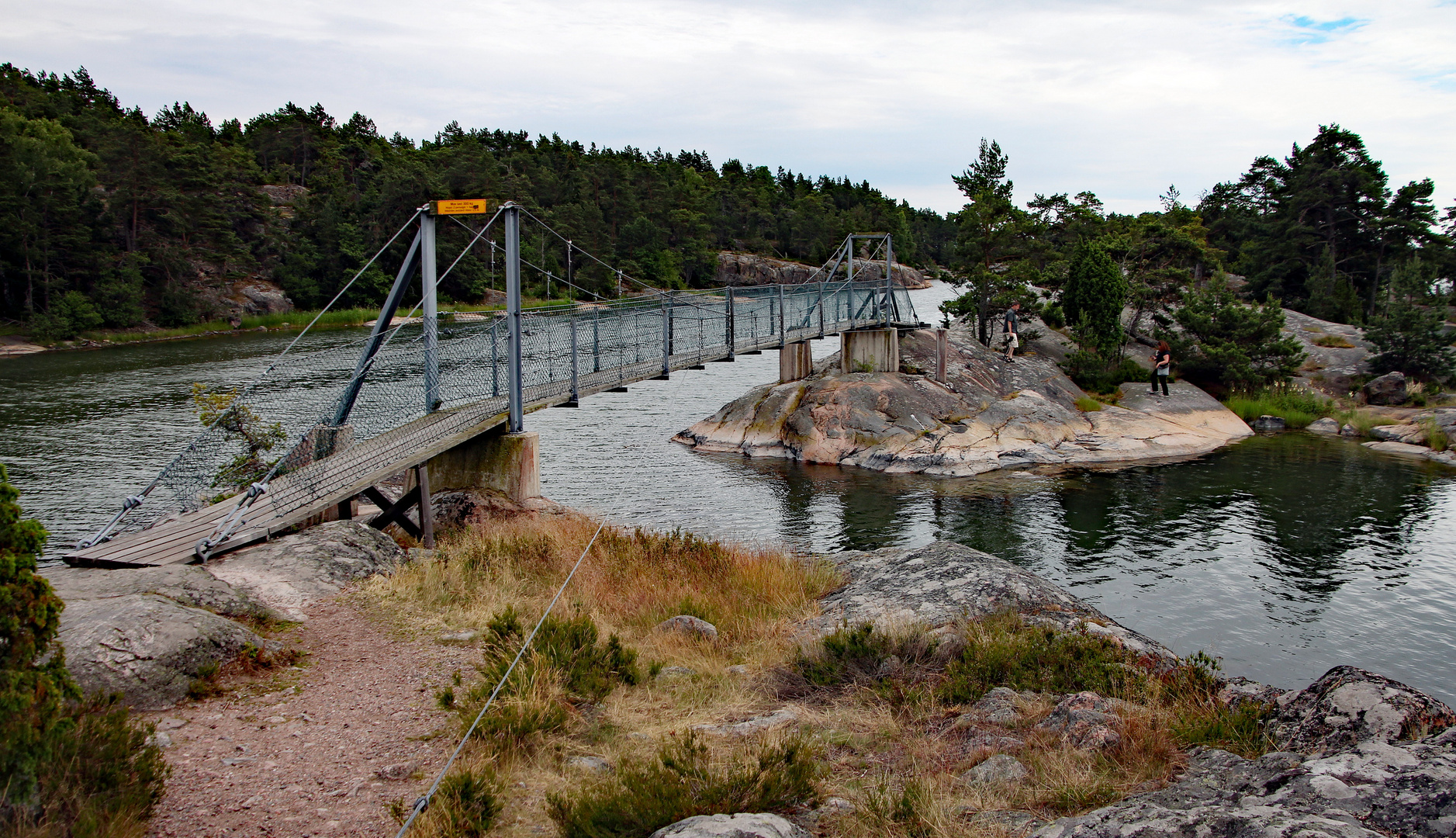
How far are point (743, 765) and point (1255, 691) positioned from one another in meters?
5.00

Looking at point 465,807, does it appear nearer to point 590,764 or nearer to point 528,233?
point 590,764

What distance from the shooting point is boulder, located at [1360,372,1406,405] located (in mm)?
32031

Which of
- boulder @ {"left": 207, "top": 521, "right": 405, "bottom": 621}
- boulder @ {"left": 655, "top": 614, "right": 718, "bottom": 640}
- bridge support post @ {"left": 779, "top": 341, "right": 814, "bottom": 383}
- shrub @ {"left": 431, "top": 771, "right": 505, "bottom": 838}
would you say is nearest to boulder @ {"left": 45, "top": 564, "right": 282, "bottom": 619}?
boulder @ {"left": 207, "top": 521, "right": 405, "bottom": 621}

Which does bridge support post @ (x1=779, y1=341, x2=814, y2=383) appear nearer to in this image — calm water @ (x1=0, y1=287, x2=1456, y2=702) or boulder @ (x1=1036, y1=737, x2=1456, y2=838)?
calm water @ (x1=0, y1=287, x2=1456, y2=702)

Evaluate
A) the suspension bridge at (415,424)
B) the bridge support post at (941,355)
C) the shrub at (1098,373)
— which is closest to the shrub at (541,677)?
the suspension bridge at (415,424)

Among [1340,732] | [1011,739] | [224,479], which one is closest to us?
[1340,732]

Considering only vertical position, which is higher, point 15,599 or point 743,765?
point 15,599

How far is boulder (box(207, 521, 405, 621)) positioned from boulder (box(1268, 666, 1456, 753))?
8.63 m

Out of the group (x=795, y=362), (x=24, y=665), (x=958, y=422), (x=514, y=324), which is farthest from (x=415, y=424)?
(x=958, y=422)

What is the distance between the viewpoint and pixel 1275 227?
4844 centimetres

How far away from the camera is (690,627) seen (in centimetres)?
934

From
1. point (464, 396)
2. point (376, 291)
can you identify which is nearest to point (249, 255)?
point (376, 291)

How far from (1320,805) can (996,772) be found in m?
1.84

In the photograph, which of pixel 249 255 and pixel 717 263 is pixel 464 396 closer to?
pixel 249 255
